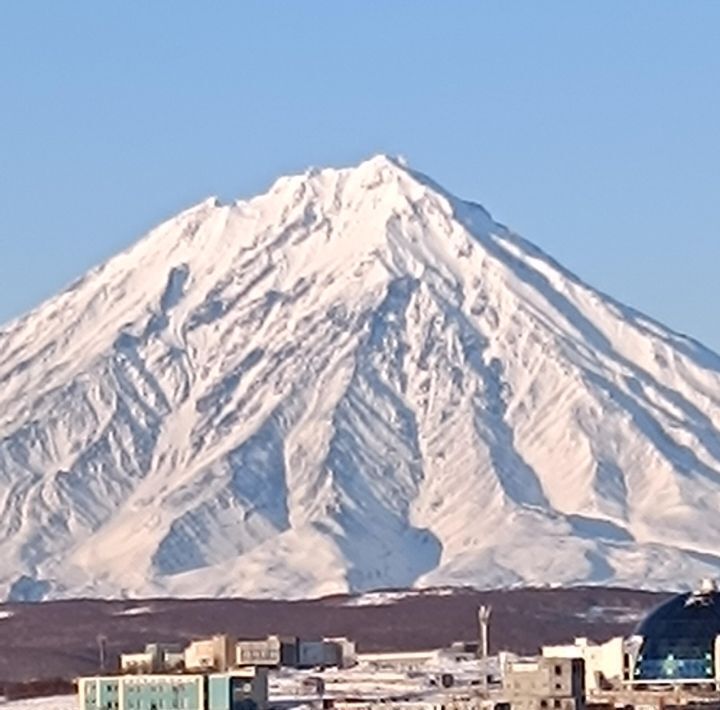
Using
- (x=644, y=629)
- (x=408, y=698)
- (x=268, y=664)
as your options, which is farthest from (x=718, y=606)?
(x=268, y=664)

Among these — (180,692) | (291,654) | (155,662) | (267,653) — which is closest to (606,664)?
(155,662)

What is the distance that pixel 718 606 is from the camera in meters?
141

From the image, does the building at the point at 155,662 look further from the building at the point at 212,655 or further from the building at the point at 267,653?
the building at the point at 267,653

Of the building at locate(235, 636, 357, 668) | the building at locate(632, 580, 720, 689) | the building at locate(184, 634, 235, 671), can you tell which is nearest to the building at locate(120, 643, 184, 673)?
the building at locate(184, 634, 235, 671)

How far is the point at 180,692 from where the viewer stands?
138625mm

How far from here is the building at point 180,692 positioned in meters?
138

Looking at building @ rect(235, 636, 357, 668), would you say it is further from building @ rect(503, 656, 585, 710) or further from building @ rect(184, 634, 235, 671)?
building @ rect(503, 656, 585, 710)

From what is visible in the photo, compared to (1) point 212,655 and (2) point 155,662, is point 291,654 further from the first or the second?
(2) point 155,662

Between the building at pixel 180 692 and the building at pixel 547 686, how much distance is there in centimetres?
807

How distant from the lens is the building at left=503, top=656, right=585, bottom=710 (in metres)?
131

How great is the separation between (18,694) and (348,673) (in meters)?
11.8

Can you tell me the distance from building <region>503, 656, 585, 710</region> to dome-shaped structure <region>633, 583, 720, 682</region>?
3.09 metres

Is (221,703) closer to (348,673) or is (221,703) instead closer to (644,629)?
(644,629)

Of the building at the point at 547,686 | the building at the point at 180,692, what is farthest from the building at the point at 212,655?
the building at the point at 547,686
